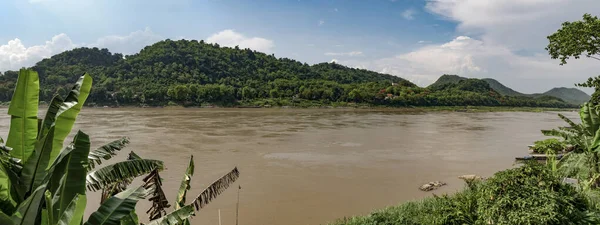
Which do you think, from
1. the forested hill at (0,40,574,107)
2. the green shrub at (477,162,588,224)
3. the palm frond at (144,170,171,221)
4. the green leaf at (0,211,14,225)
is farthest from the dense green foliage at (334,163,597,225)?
the forested hill at (0,40,574,107)

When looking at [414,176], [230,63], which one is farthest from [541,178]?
[230,63]

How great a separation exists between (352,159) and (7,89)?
223 ft

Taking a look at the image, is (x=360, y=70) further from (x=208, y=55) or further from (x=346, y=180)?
(x=346, y=180)

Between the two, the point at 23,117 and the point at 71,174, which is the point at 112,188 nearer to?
the point at 71,174

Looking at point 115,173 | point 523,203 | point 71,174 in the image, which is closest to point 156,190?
point 115,173

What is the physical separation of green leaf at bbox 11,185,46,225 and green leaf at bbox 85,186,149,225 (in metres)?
0.35

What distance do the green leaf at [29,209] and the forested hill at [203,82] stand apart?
60.0m

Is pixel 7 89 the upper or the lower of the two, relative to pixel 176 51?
lower

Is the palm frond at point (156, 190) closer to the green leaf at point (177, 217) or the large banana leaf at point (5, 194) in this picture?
the green leaf at point (177, 217)

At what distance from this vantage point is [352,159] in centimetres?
1595

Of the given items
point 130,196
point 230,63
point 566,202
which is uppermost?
point 230,63

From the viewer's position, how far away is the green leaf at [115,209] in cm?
264

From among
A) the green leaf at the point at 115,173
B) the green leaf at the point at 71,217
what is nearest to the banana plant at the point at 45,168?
the green leaf at the point at 71,217

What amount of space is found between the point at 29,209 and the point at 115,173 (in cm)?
99
